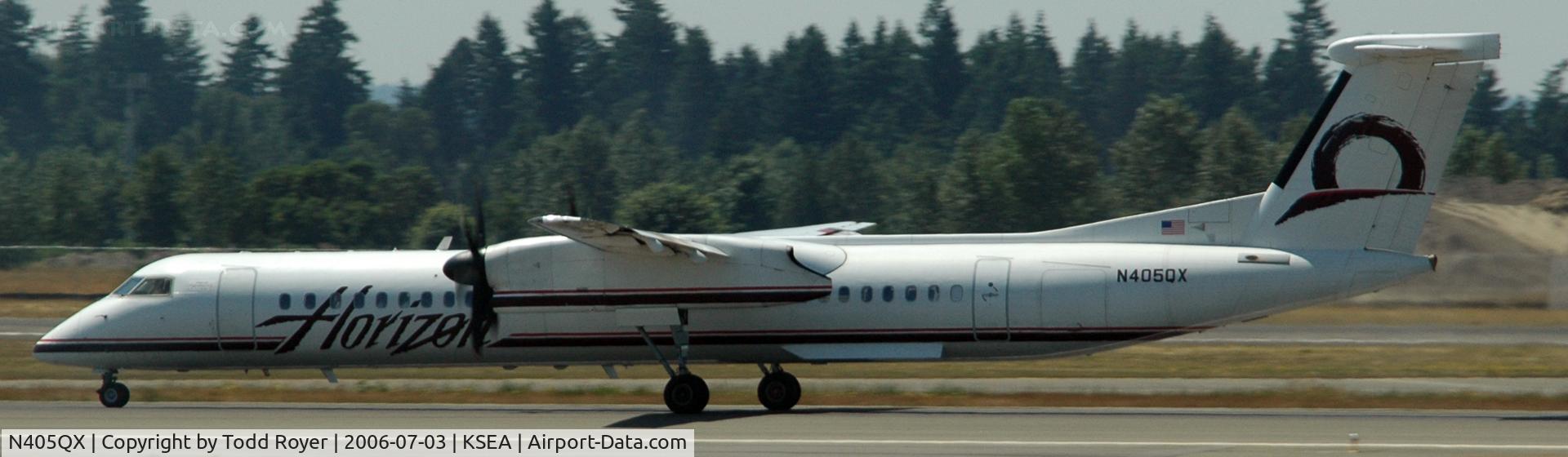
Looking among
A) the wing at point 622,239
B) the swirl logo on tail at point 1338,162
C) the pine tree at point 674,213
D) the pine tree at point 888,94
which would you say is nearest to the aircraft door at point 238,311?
the wing at point 622,239

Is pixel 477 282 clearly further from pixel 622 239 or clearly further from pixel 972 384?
pixel 972 384

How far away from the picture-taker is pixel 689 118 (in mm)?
144250

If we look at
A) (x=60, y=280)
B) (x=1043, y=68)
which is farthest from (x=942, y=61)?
(x=60, y=280)

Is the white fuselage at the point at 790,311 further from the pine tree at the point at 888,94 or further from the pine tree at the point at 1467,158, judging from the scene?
the pine tree at the point at 888,94

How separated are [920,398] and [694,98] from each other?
123 meters

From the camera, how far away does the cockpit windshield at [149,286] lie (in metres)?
23.5

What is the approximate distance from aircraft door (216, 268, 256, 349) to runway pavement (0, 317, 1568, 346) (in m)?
16.9

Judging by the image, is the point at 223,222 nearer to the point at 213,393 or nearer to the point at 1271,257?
the point at 213,393

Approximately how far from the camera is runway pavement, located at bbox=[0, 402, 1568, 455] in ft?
56.1

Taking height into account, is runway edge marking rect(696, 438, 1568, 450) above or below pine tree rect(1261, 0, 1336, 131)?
below

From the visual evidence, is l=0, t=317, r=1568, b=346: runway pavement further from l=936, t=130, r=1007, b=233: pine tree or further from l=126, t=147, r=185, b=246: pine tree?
l=126, t=147, r=185, b=246: pine tree

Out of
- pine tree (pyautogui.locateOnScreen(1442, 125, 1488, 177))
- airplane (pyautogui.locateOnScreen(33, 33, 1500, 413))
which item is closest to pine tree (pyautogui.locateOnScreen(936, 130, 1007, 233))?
pine tree (pyautogui.locateOnScreen(1442, 125, 1488, 177))

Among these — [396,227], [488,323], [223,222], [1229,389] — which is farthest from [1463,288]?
[223,222]

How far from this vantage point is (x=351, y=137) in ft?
445
